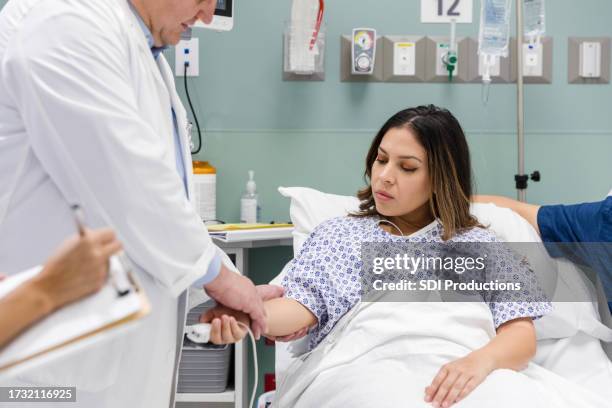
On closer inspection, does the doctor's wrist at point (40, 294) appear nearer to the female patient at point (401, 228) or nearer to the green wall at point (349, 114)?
the female patient at point (401, 228)

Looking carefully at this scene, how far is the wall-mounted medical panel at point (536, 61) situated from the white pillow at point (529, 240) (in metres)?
0.78

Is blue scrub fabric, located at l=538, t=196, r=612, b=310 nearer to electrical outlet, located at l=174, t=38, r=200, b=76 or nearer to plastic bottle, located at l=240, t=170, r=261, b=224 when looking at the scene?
plastic bottle, located at l=240, t=170, r=261, b=224

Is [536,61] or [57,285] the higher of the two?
[536,61]

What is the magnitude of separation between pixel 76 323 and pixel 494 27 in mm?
2175

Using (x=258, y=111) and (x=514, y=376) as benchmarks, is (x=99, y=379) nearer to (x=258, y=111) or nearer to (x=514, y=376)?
(x=514, y=376)

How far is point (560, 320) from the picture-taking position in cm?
179

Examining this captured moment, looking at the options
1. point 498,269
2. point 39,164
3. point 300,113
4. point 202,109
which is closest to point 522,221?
point 498,269

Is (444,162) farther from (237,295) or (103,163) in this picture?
(103,163)

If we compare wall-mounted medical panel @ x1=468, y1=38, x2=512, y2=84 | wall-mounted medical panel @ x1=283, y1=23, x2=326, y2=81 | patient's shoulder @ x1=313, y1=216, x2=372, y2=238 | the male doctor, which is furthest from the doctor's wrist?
wall-mounted medical panel @ x1=468, y1=38, x2=512, y2=84

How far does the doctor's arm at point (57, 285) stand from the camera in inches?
21.3

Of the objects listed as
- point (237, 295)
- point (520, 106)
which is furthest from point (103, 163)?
point (520, 106)

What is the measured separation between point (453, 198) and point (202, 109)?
120 centimetres

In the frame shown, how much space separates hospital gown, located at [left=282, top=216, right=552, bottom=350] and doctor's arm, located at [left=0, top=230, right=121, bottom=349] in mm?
1063

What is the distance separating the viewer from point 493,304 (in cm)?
164
